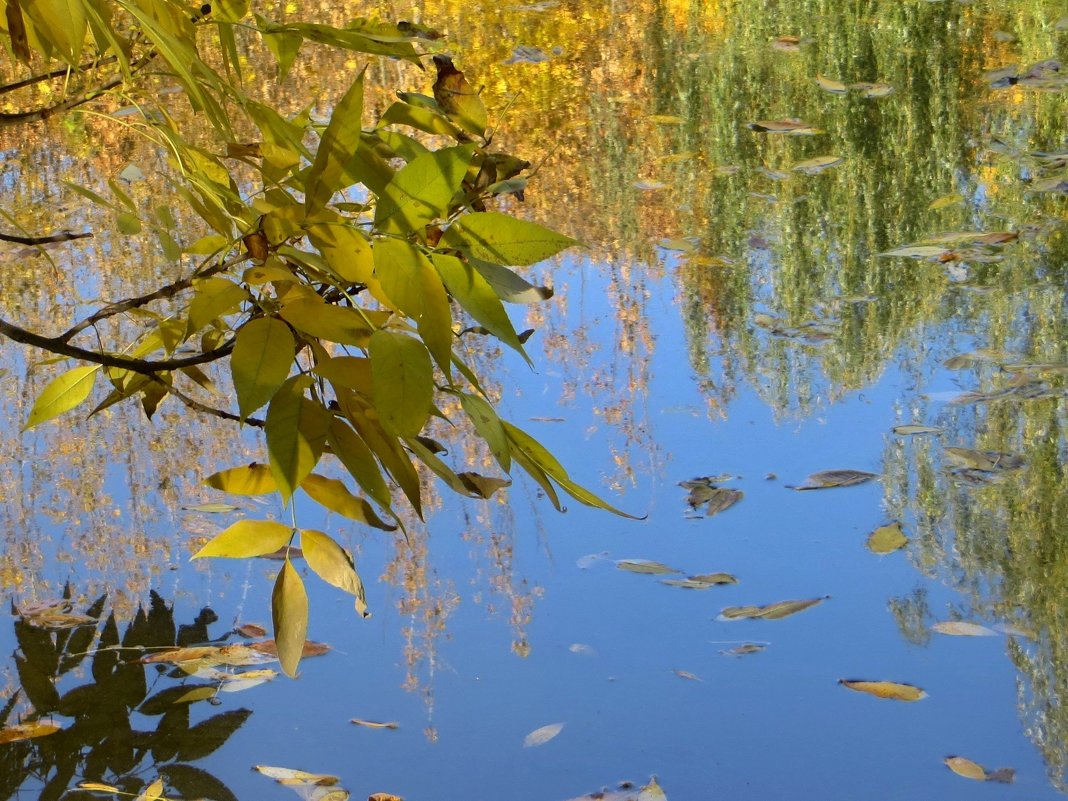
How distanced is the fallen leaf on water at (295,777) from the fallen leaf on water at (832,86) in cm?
401

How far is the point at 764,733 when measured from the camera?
1.92m

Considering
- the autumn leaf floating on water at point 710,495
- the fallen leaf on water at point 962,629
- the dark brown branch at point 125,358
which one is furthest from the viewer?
the autumn leaf floating on water at point 710,495

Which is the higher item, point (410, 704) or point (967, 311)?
point (967, 311)

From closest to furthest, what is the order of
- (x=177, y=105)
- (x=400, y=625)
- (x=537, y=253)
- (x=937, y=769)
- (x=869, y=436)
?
(x=537, y=253), (x=937, y=769), (x=400, y=625), (x=869, y=436), (x=177, y=105)

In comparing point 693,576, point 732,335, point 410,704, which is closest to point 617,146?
point 732,335

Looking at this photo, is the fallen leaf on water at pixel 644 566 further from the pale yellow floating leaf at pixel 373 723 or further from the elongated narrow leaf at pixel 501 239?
the elongated narrow leaf at pixel 501 239

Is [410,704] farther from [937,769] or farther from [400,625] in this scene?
[937,769]

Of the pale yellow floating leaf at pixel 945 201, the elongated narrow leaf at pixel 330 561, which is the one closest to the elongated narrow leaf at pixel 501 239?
the elongated narrow leaf at pixel 330 561

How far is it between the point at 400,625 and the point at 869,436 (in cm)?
112

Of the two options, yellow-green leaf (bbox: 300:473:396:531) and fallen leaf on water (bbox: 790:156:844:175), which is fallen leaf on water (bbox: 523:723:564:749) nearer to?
yellow-green leaf (bbox: 300:473:396:531)

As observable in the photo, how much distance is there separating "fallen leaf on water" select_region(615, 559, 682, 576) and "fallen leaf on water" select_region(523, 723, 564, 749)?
1.47ft

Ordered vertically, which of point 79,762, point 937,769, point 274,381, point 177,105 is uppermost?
point 177,105

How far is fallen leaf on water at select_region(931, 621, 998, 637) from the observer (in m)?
2.12

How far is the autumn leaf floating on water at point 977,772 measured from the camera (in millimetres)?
1818
